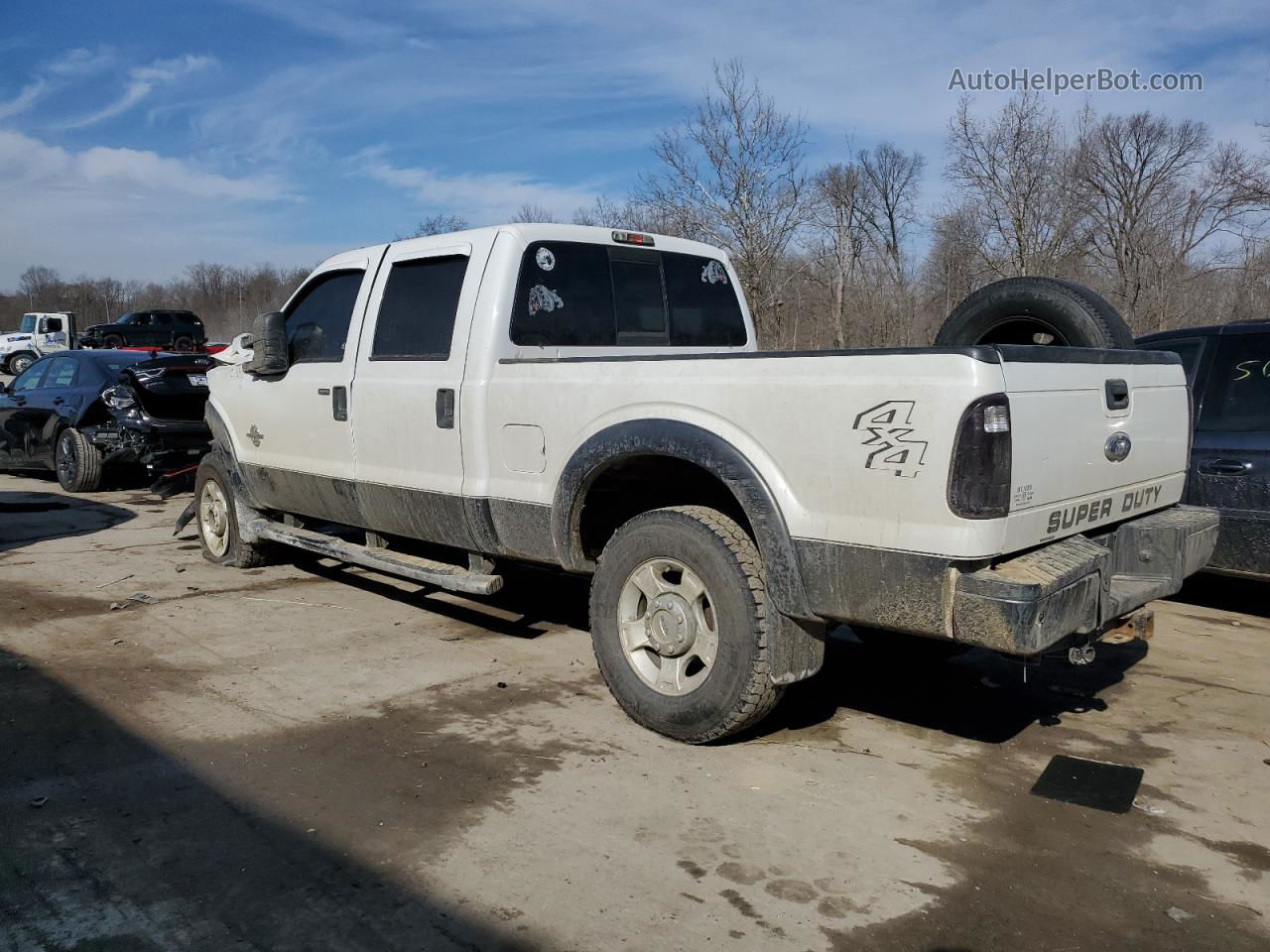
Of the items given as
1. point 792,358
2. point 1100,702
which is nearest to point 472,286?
point 792,358

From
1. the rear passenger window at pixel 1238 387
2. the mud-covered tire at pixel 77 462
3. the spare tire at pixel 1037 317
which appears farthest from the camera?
the mud-covered tire at pixel 77 462

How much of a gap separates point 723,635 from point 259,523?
4.15m

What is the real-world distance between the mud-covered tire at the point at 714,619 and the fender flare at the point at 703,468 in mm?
115

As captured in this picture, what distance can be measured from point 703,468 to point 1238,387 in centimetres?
384

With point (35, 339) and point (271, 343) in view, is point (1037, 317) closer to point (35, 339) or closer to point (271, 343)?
point (271, 343)

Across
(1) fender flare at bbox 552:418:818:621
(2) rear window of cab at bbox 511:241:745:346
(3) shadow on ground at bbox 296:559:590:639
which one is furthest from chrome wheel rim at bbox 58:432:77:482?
(1) fender flare at bbox 552:418:818:621

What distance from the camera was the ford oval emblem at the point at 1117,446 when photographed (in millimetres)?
3740

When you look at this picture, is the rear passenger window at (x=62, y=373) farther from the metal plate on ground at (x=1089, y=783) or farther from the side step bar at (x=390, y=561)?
the metal plate on ground at (x=1089, y=783)

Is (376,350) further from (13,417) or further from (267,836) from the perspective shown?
(13,417)

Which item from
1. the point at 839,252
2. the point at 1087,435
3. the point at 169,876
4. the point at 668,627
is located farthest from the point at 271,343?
the point at 839,252

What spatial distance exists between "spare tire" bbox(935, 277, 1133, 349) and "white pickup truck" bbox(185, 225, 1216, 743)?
0.44 metres

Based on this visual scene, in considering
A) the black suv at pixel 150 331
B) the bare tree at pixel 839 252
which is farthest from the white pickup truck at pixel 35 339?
the bare tree at pixel 839 252

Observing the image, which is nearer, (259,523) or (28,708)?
(28,708)

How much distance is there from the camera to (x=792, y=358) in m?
3.55
